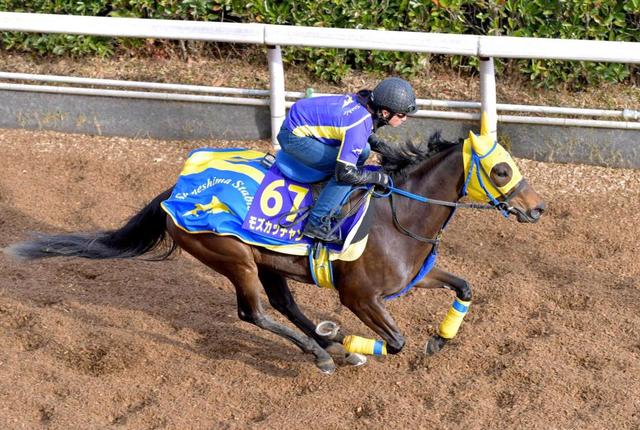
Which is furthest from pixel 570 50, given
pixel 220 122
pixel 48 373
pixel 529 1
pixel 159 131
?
pixel 48 373

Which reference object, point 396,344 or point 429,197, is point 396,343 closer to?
point 396,344

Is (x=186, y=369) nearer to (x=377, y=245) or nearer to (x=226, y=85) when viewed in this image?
(x=377, y=245)

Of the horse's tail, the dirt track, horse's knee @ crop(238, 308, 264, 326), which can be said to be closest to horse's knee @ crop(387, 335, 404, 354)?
the dirt track

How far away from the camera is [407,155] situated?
599 centimetres

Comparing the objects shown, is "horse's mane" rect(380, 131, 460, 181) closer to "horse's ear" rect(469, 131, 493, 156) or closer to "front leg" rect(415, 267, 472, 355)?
"horse's ear" rect(469, 131, 493, 156)

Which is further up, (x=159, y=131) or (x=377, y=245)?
(x=377, y=245)

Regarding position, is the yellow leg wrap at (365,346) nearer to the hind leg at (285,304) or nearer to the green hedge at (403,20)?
the hind leg at (285,304)

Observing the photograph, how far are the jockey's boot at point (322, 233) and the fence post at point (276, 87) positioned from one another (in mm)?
2992

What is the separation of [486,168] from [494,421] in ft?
4.76

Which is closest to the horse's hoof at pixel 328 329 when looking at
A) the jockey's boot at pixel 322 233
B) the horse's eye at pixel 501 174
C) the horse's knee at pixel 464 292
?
the jockey's boot at pixel 322 233

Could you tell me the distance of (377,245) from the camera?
5.88m

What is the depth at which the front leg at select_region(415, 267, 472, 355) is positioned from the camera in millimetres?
6129

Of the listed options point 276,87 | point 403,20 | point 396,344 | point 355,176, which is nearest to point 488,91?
point 403,20

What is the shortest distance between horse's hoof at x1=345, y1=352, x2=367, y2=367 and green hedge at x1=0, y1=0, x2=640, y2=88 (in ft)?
13.2
